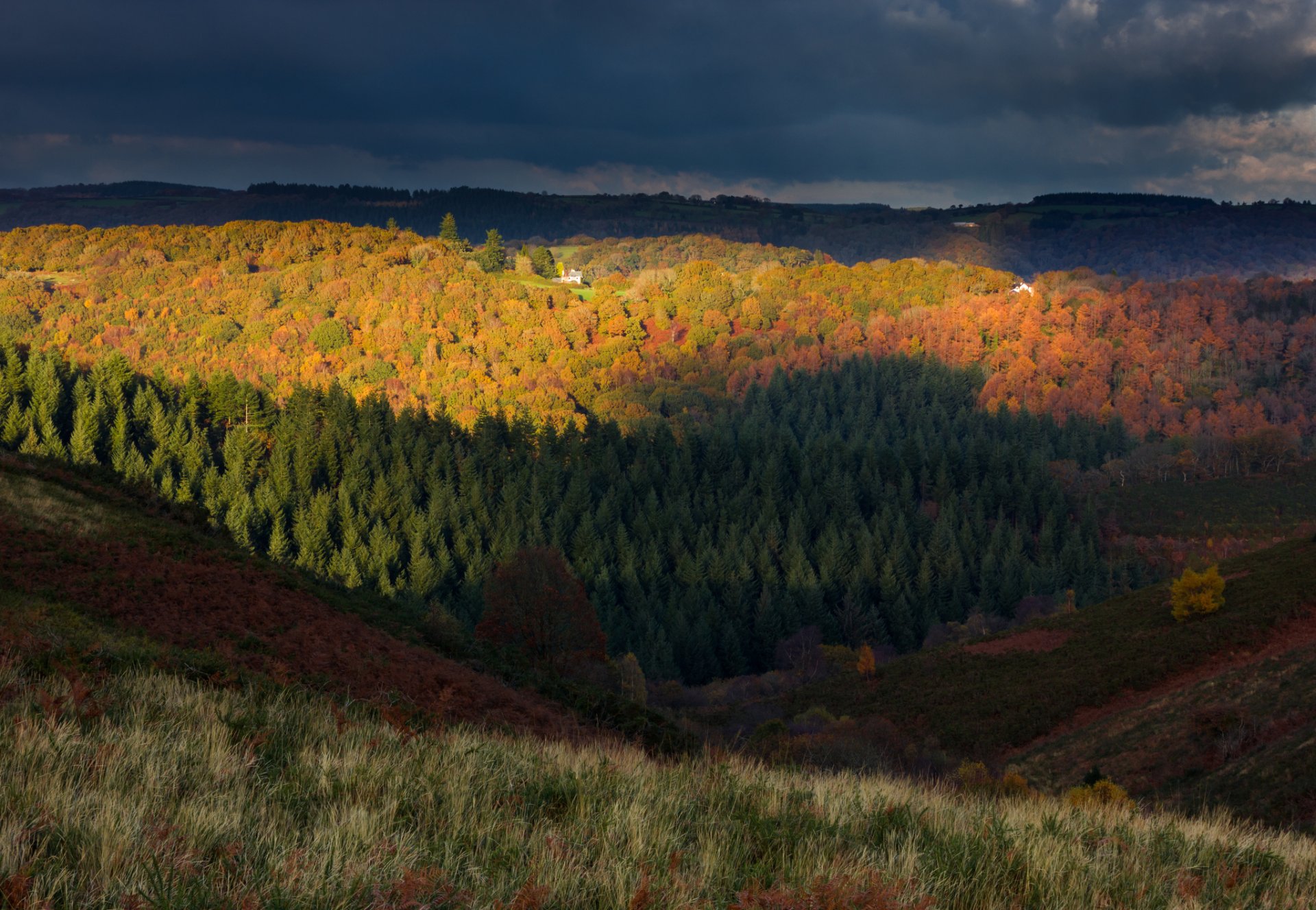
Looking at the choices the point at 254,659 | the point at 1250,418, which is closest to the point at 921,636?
the point at 254,659

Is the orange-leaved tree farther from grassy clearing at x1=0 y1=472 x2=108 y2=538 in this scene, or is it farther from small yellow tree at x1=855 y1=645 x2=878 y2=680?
small yellow tree at x1=855 y1=645 x2=878 y2=680

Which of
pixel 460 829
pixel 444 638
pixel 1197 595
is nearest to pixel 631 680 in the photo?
pixel 444 638

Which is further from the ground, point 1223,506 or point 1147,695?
point 1147,695

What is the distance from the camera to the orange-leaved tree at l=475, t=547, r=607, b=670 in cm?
4169

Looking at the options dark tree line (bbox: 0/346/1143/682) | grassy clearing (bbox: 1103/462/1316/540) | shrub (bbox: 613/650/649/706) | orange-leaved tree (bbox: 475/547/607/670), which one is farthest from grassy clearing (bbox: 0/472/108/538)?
grassy clearing (bbox: 1103/462/1316/540)

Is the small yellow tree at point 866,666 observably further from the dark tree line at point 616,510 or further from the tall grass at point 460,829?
the tall grass at point 460,829

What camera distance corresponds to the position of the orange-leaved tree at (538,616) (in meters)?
41.7

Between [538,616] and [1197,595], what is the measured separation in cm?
4139

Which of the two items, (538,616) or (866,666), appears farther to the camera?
(866,666)

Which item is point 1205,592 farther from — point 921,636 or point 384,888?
point 384,888

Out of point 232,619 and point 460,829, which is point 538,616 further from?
point 460,829

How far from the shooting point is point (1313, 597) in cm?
4853

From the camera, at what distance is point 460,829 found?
17.1 feet

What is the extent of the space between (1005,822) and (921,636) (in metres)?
89.9
